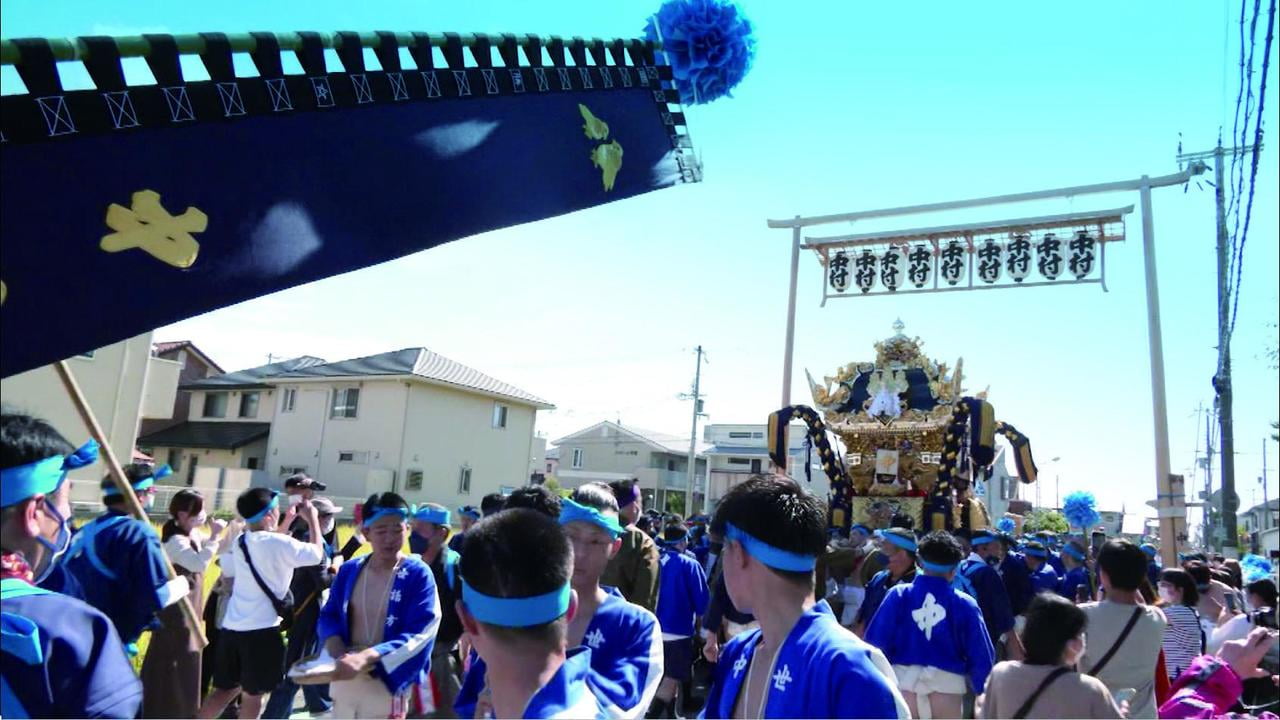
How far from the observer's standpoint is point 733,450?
4628 cm

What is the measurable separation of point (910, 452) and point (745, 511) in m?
17.8

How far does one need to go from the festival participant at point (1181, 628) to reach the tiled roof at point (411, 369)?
1962cm

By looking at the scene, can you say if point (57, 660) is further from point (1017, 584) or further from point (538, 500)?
point (1017, 584)

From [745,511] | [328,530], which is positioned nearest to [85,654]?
[745,511]

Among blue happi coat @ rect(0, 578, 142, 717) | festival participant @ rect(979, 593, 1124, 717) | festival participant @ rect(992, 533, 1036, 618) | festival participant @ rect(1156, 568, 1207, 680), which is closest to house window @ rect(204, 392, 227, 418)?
festival participant @ rect(992, 533, 1036, 618)

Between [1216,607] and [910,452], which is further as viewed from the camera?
[910,452]

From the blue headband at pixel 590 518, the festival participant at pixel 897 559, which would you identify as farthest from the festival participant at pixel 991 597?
the blue headband at pixel 590 518

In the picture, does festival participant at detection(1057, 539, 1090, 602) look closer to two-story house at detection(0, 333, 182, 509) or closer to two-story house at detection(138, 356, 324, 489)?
two-story house at detection(0, 333, 182, 509)

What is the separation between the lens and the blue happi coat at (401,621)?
12.8 ft

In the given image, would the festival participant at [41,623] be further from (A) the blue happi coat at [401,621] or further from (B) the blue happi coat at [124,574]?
(A) the blue happi coat at [401,621]

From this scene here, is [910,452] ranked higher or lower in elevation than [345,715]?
higher

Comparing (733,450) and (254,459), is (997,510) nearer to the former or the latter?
(733,450)

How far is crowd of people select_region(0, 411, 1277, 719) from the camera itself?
203 cm

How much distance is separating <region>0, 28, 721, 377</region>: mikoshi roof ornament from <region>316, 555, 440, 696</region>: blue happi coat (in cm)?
200
